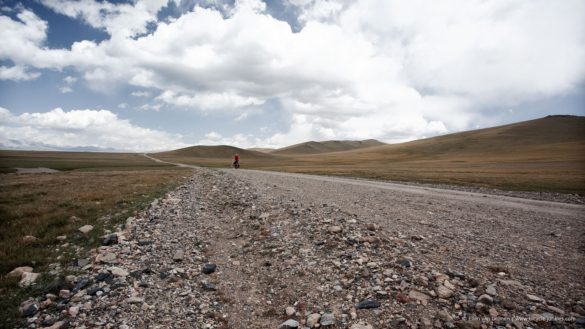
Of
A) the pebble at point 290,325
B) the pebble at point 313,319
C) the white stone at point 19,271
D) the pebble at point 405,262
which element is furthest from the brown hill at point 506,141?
the white stone at point 19,271

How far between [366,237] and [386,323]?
4653 millimetres

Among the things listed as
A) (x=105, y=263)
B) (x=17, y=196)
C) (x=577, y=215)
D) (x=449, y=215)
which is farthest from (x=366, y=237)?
(x=17, y=196)

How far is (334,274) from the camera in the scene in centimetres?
820

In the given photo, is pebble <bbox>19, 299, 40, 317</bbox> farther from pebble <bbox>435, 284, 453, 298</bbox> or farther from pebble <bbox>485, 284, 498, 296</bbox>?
pebble <bbox>485, 284, 498, 296</bbox>

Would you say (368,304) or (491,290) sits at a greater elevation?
(491,290)

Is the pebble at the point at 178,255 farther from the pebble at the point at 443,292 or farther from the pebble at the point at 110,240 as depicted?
the pebble at the point at 443,292

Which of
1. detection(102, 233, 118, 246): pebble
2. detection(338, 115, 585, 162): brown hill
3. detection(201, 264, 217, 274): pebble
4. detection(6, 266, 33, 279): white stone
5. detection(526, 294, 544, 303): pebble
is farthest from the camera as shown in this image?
detection(338, 115, 585, 162): brown hill

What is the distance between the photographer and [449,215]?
15.6m

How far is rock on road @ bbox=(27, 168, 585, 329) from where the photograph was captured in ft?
20.6

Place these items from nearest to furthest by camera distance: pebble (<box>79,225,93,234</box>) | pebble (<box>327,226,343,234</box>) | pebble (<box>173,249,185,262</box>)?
pebble (<box>173,249,185,262</box>), pebble (<box>327,226,343,234</box>), pebble (<box>79,225,93,234</box>)

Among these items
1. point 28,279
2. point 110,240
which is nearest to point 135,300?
point 28,279

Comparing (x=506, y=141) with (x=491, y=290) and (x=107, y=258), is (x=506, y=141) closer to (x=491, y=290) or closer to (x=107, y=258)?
(x=491, y=290)

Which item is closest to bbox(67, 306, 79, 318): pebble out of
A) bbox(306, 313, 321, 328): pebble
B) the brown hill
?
bbox(306, 313, 321, 328): pebble

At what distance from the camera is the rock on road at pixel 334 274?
6.27 meters
